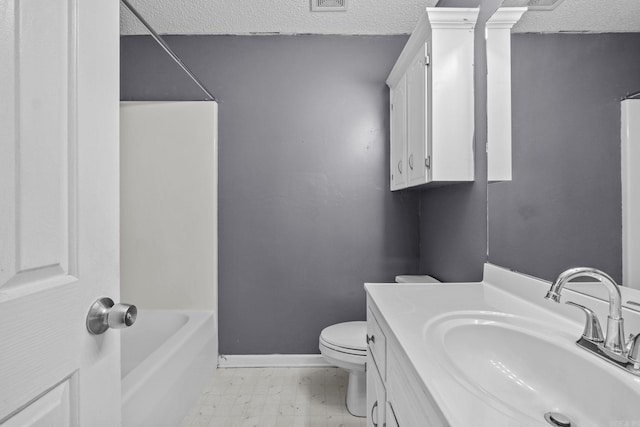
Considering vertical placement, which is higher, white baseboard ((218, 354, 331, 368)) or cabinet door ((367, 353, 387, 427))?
cabinet door ((367, 353, 387, 427))

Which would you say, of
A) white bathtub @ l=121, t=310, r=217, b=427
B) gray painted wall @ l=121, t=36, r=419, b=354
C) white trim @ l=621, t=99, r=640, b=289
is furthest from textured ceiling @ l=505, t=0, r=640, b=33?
white bathtub @ l=121, t=310, r=217, b=427

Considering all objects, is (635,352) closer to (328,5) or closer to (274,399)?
(274,399)

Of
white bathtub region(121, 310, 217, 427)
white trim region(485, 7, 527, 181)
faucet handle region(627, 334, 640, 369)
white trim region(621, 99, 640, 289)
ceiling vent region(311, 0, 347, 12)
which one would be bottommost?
white bathtub region(121, 310, 217, 427)

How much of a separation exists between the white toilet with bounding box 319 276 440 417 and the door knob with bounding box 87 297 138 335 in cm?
132

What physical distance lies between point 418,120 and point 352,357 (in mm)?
1249

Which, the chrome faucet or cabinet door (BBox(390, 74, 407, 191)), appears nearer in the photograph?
the chrome faucet

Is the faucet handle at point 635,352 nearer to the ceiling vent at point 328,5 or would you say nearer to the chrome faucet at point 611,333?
the chrome faucet at point 611,333

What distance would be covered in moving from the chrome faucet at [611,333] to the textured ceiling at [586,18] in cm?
56

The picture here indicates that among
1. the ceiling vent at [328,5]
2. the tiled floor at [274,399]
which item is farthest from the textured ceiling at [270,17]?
the tiled floor at [274,399]

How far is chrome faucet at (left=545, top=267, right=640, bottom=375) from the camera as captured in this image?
2.20ft

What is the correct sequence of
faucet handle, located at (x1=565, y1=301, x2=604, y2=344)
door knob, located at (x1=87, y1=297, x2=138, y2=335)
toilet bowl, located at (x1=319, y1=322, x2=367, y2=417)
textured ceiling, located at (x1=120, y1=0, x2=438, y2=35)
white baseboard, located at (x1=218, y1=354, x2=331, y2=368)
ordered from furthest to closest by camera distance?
white baseboard, located at (x1=218, y1=354, x2=331, y2=368) → textured ceiling, located at (x1=120, y1=0, x2=438, y2=35) → toilet bowl, located at (x1=319, y1=322, x2=367, y2=417) → faucet handle, located at (x1=565, y1=301, x2=604, y2=344) → door knob, located at (x1=87, y1=297, x2=138, y2=335)

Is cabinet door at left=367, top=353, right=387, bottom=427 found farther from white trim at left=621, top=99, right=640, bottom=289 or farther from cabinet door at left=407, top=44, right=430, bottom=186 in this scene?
cabinet door at left=407, top=44, right=430, bottom=186

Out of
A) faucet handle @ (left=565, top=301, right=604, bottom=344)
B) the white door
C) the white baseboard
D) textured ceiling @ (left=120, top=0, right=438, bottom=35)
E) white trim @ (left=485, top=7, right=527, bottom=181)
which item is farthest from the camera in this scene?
the white baseboard

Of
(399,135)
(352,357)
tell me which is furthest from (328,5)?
(352,357)
